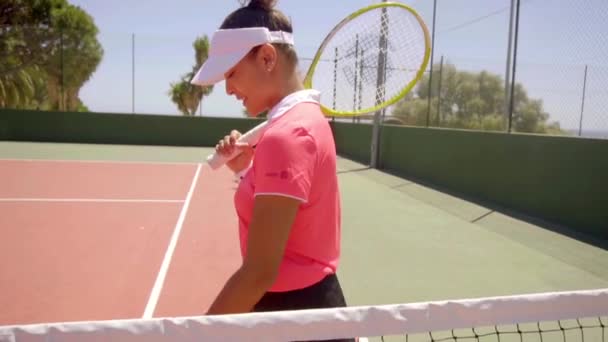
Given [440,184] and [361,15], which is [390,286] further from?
[440,184]

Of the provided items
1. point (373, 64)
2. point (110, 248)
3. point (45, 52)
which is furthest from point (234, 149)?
point (45, 52)

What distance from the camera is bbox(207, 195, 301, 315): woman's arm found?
977mm

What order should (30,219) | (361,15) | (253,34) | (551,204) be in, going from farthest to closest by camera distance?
(551,204), (30,219), (361,15), (253,34)

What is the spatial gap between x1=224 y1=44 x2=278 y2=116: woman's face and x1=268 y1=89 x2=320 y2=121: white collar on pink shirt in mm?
44

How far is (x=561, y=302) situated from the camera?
1321mm

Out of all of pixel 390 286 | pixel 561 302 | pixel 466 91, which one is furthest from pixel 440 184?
pixel 466 91

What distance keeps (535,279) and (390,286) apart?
1.39 metres

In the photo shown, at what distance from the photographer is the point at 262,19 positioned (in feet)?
3.70

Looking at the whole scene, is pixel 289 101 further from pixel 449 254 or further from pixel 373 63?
pixel 449 254

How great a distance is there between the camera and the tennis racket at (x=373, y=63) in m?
2.74

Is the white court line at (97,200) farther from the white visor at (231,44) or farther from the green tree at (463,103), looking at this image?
the green tree at (463,103)

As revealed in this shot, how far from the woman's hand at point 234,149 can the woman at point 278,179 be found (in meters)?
0.21

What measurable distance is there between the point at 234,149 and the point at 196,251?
11.8 feet

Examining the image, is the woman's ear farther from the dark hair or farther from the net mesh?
the net mesh
